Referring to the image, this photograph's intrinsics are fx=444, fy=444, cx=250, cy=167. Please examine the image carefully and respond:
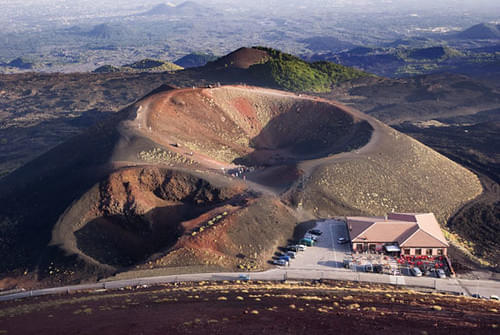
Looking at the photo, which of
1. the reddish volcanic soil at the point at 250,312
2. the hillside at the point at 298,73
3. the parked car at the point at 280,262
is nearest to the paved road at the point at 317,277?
the parked car at the point at 280,262

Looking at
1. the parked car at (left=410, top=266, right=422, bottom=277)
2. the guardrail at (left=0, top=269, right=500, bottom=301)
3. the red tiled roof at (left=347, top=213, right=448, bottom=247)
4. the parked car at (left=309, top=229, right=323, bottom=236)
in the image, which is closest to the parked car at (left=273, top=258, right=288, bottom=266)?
the guardrail at (left=0, top=269, right=500, bottom=301)

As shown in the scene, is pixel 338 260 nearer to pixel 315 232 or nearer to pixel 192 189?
pixel 315 232

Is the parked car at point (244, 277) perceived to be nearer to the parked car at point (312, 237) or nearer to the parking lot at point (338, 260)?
the parking lot at point (338, 260)

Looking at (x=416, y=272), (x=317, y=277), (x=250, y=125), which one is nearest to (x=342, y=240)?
(x=317, y=277)

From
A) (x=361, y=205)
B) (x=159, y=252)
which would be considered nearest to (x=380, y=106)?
(x=361, y=205)

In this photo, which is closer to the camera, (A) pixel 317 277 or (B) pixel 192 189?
(A) pixel 317 277
